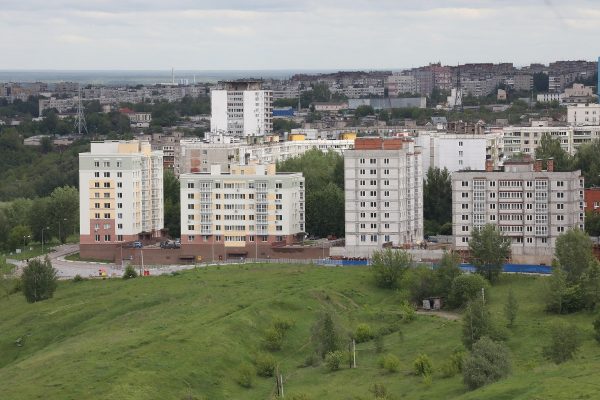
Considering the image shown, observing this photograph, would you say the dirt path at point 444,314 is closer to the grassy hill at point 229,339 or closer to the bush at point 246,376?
the grassy hill at point 229,339

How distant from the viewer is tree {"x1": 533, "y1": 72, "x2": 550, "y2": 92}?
190 metres

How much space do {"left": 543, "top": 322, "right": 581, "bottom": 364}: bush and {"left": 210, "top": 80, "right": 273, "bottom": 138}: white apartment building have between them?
227 ft

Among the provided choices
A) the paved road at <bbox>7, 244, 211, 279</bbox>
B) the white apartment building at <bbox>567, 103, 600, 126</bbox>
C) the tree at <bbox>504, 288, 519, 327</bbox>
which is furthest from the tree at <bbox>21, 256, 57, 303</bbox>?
the white apartment building at <bbox>567, 103, 600, 126</bbox>

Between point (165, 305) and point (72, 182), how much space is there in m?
50.5

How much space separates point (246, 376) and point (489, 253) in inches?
594

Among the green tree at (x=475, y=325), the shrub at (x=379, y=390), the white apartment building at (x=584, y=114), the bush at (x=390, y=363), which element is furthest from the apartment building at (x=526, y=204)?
the white apartment building at (x=584, y=114)

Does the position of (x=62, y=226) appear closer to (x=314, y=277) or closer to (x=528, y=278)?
(x=314, y=277)

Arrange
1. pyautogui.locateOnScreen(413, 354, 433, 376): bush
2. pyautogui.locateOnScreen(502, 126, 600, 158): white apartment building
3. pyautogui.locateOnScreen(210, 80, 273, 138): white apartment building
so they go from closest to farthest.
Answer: pyautogui.locateOnScreen(413, 354, 433, 376): bush, pyautogui.locateOnScreen(502, 126, 600, 158): white apartment building, pyautogui.locateOnScreen(210, 80, 273, 138): white apartment building

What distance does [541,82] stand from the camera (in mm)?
190875

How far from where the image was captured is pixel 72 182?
10406 cm

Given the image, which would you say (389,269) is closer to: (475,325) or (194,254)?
(475,325)

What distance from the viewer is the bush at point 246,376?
4562 cm

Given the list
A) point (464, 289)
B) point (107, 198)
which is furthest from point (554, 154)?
point (464, 289)

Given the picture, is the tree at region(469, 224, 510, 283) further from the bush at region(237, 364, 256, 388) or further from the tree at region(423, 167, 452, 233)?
the bush at region(237, 364, 256, 388)
